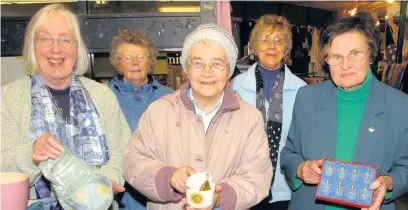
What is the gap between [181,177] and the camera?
5.05 feet

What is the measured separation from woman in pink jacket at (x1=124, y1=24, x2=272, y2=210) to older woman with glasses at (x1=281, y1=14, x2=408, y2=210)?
34 centimetres

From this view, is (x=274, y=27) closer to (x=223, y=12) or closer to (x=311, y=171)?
(x=223, y=12)

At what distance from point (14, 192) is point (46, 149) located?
184 mm

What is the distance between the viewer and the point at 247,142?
1713 mm

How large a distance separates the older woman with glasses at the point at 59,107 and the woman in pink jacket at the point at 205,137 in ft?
0.68

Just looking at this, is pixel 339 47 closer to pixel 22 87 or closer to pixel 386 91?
pixel 386 91

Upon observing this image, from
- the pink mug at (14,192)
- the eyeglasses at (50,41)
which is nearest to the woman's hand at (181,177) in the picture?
the pink mug at (14,192)

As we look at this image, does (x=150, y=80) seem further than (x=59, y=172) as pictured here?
Yes

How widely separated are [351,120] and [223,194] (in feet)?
2.58

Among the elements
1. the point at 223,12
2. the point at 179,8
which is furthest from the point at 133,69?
the point at 179,8

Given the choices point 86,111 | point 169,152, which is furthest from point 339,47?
point 86,111

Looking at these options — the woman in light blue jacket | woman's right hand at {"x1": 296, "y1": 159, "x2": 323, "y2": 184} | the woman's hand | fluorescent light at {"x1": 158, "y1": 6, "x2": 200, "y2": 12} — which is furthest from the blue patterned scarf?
fluorescent light at {"x1": 158, "y1": 6, "x2": 200, "y2": 12}

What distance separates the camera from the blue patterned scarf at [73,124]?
1813 millimetres

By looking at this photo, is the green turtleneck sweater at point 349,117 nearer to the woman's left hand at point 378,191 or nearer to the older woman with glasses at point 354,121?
the older woman with glasses at point 354,121
